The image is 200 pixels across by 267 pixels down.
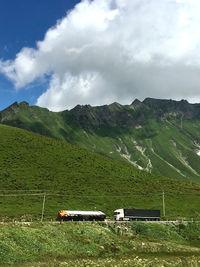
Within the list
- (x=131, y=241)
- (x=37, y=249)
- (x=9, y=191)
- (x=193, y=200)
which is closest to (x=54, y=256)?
(x=37, y=249)

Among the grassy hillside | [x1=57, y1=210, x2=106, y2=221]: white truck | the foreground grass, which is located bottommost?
the foreground grass

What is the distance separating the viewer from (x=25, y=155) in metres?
132

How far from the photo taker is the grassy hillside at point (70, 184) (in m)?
92.2

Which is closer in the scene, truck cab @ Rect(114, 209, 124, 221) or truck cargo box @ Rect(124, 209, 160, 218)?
truck cab @ Rect(114, 209, 124, 221)

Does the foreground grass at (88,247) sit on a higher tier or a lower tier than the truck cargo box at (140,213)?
lower

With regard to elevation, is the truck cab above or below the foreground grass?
above

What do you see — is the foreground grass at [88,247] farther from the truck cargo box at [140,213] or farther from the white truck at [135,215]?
the truck cargo box at [140,213]

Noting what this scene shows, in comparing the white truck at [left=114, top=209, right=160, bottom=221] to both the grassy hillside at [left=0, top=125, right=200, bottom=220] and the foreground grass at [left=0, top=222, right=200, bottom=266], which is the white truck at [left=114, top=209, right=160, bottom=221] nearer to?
the grassy hillside at [left=0, top=125, right=200, bottom=220]

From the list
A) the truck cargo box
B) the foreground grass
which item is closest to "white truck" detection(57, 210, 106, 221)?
the foreground grass

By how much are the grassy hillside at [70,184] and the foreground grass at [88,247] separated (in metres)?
27.2

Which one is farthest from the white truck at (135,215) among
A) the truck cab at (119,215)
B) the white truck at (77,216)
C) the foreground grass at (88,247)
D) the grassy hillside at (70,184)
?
the foreground grass at (88,247)

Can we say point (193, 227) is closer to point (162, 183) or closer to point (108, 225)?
point (108, 225)

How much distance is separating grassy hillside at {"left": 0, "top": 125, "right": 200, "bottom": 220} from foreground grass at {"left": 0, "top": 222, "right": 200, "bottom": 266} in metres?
27.2

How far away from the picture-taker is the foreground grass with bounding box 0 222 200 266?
34562mm
